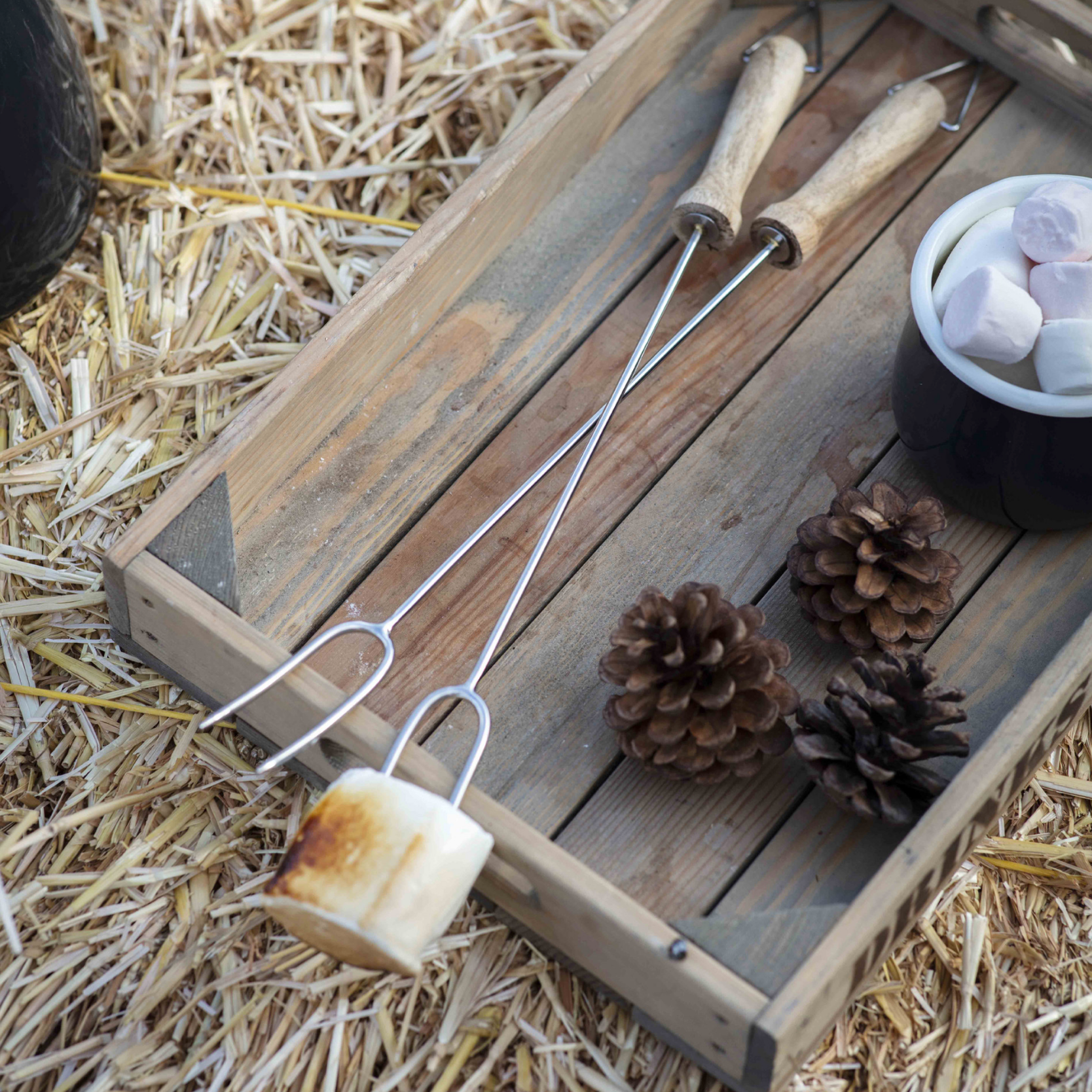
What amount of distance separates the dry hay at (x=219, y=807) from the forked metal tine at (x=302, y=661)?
16 cm

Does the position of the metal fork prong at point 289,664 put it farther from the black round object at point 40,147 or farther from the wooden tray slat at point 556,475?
the black round object at point 40,147

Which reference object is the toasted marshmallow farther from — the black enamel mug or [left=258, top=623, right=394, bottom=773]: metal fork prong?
the black enamel mug

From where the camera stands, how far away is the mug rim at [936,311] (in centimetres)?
101

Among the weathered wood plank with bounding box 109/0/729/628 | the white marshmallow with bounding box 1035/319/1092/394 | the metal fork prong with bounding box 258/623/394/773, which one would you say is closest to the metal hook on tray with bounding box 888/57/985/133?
the weathered wood plank with bounding box 109/0/729/628

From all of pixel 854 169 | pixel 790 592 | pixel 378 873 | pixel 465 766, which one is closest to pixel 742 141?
pixel 854 169

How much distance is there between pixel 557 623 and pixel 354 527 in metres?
0.20

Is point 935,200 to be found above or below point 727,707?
above

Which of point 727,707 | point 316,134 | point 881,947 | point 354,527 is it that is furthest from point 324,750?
point 316,134

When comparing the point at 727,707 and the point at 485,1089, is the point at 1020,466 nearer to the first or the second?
the point at 727,707

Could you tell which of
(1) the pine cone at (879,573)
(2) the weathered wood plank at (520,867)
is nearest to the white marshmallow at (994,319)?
(1) the pine cone at (879,573)

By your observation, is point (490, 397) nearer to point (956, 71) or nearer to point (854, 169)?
point (854, 169)

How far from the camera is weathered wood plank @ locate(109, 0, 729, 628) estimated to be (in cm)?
110

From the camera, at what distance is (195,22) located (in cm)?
157

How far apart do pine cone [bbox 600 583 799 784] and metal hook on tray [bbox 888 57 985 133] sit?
68 cm
